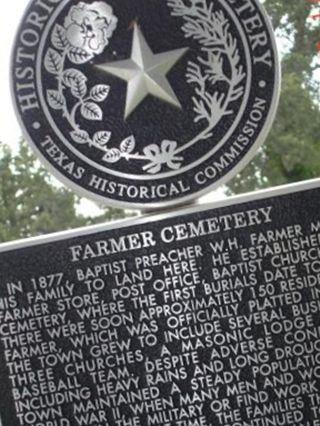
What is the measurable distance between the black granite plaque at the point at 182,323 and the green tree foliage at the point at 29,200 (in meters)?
15.6

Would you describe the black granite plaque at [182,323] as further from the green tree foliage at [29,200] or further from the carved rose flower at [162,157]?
the green tree foliage at [29,200]

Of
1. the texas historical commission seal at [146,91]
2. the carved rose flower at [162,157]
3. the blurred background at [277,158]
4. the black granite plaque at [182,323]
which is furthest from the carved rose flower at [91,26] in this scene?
the blurred background at [277,158]

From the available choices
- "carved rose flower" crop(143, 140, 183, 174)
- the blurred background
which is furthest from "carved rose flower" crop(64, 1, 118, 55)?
the blurred background

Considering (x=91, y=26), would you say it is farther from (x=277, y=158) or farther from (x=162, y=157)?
(x=277, y=158)

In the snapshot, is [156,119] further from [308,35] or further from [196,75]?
[308,35]

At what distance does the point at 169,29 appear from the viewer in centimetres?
596

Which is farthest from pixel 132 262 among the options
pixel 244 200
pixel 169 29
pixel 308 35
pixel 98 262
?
pixel 308 35

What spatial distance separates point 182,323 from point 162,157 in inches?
29.6

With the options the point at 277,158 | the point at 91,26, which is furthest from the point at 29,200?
the point at 91,26

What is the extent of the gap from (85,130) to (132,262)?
2.07 feet

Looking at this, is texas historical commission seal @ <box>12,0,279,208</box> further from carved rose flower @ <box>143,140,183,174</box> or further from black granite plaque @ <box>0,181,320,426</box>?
black granite plaque @ <box>0,181,320,426</box>

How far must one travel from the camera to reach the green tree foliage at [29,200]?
22109mm

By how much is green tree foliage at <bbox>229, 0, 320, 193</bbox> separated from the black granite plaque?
13.4m

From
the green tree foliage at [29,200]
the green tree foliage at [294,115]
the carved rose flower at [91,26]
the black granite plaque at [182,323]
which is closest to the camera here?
the black granite plaque at [182,323]
